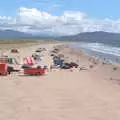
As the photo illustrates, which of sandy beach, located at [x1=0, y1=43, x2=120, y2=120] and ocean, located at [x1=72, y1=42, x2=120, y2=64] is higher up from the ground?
sandy beach, located at [x1=0, y1=43, x2=120, y2=120]

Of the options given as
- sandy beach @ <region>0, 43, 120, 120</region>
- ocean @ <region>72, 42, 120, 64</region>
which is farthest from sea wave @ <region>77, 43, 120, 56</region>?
sandy beach @ <region>0, 43, 120, 120</region>

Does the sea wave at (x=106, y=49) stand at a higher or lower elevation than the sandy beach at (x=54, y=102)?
lower

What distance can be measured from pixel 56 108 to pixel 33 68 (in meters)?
11.5

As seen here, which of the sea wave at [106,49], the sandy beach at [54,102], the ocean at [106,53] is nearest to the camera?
the sandy beach at [54,102]

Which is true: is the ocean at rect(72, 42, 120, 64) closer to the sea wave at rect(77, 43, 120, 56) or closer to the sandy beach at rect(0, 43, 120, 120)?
the sea wave at rect(77, 43, 120, 56)

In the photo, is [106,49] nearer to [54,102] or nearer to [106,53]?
[106,53]

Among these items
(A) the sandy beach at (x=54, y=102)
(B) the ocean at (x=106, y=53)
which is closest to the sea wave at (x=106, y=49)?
(B) the ocean at (x=106, y=53)

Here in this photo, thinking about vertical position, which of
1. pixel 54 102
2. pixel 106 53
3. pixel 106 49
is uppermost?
pixel 54 102

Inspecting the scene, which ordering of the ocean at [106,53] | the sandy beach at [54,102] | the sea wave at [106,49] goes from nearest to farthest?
the sandy beach at [54,102] → the ocean at [106,53] → the sea wave at [106,49]

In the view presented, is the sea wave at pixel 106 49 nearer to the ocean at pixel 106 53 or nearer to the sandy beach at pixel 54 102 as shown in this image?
the ocean at pixel 106 53

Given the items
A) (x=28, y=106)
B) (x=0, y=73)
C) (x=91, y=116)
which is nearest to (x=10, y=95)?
(x=28, y=106)

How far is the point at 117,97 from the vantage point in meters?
17.2

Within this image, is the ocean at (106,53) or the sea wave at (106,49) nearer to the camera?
the ocean at (106,53)

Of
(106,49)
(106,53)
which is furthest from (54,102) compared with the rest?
(106,49)
